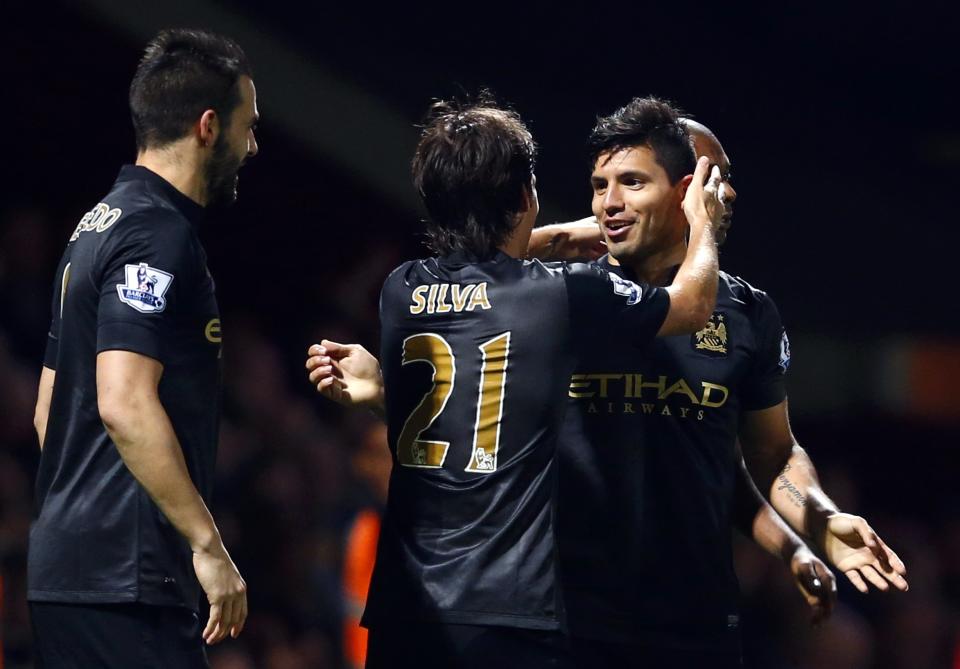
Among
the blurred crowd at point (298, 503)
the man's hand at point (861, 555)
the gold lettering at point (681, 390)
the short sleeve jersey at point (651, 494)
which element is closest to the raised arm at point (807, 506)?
the man's hand at point (861, 555)

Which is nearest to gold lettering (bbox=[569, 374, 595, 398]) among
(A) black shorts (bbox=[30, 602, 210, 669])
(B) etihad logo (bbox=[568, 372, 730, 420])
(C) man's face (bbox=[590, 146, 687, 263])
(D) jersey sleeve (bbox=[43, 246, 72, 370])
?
(B) etihad logo (bbox=[568, 372, 730, 420])

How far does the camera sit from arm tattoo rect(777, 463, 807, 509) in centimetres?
426

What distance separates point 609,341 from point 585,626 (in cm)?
72

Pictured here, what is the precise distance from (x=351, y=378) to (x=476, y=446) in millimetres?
505

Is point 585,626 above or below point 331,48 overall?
below

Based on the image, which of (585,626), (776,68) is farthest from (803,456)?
(776,68)

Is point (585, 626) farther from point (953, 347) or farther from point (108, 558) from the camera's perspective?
point (953, 347)

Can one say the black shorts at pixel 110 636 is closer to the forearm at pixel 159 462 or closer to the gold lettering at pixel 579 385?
the forearm at pixel 159 462

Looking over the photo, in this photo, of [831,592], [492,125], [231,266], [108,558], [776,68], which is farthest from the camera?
[776,68]

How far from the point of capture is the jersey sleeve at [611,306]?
3.63 m

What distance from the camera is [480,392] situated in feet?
11.8

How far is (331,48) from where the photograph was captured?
9.44 metres

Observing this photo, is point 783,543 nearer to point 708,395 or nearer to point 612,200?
point 708,395

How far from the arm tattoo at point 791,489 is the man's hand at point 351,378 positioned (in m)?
1.14
